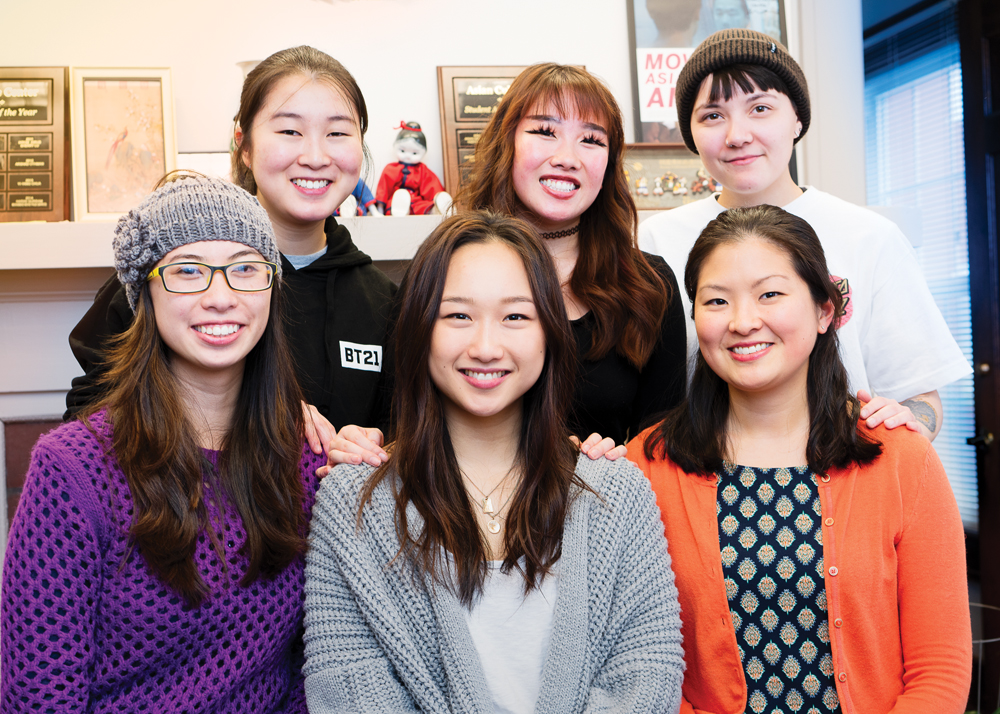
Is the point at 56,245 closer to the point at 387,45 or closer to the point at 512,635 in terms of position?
the point at 387,45

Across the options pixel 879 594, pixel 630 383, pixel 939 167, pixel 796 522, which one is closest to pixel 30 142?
pixel 630 383

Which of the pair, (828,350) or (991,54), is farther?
(991,54)

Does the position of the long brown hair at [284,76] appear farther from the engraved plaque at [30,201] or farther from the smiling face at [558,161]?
the engraved plaque at [30,201]

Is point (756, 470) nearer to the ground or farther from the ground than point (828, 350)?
nearer to the ground

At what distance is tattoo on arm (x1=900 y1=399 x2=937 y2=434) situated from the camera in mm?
1694

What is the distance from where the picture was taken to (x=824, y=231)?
1801 millimetres

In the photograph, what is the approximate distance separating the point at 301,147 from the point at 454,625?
1055 millimetres

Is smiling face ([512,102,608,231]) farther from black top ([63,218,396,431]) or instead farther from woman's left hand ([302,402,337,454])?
woman's left hand ([302,402,337,454])

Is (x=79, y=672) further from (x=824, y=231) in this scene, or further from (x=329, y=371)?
(x=824, y=231)

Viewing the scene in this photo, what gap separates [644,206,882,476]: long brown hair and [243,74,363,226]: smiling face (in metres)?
0.80

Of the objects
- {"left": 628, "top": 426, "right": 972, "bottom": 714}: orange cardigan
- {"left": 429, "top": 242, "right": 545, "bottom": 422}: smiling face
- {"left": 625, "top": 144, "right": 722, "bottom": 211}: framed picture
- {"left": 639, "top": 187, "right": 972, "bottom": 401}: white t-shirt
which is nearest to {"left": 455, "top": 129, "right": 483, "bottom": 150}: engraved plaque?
{"left": 625, "top": 144, "right": 722, "bottom": 211}: framed picture

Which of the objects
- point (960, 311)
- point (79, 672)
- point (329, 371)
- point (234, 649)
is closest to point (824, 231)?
point (329, 371)

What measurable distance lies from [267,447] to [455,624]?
448 millimetres

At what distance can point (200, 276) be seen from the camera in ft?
4.17
